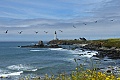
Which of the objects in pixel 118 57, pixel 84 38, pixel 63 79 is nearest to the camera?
pixel 63 79

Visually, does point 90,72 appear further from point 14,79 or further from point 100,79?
point 14,79

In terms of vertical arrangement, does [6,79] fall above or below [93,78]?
below

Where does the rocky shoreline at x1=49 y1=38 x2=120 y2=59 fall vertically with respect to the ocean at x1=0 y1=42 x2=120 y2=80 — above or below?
above

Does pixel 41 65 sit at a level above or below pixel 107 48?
below

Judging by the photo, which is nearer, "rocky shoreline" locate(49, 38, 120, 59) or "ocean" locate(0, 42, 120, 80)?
"ocean" locate(0, 42, 120, 80)

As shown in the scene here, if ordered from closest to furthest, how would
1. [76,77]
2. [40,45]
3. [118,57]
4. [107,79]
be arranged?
[107,79] < [76,77] < [118,57] < [40,45]

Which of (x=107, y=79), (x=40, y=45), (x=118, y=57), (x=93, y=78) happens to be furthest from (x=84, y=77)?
(x=40, y=45)

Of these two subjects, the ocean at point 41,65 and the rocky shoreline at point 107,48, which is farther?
the rocky shoreline at point 107,48

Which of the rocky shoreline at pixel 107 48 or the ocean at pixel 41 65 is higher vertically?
the rocky shoreline at pixel 107 48

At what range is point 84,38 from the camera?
194m

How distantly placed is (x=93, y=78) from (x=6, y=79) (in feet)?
82.1

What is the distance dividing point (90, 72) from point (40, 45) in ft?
394

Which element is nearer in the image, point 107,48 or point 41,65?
point 41,65

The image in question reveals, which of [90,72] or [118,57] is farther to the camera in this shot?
[118,57]
